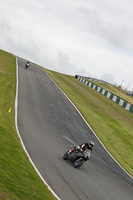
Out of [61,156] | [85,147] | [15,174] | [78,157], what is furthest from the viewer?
[61,156]

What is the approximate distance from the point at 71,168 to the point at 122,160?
23.6 ft

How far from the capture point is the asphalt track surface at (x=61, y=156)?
11.4 metres

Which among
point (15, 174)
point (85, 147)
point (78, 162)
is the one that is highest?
point (85, 147)

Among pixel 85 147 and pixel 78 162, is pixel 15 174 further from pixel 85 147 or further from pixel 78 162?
pixel 85 147

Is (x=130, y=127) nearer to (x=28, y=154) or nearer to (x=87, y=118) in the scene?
(x=87, y=118)

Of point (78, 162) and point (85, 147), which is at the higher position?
point (85, 147)

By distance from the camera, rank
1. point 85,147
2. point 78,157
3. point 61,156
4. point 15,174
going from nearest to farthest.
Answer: point 15,174
point 78,157
point 85,147
point 61,156

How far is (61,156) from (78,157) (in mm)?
1200

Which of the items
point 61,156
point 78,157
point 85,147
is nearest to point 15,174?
point 78,157

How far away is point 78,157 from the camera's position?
1374cm

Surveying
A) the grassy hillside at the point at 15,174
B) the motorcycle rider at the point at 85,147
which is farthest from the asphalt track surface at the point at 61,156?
the motorcycle rider at the point at 85,147

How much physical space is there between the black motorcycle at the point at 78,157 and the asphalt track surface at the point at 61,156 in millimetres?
317

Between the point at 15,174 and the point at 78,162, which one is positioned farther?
the point at 78,162

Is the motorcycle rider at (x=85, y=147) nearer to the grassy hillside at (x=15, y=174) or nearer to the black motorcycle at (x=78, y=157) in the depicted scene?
the black motorcycle at (x=78, y=157)
